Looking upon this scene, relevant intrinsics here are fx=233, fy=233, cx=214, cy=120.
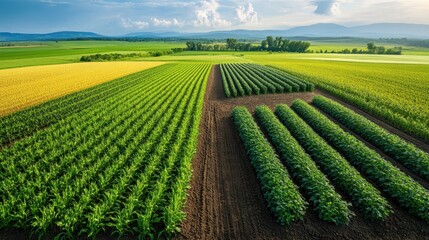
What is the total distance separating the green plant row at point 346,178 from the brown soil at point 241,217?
39cm

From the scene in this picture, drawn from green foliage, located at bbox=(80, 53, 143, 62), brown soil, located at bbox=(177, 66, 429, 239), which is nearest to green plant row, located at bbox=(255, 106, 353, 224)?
brown soil, located at bbox=(177, 66, 429, 239)

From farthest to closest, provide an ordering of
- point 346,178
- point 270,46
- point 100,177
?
point 270,46 → point 346,178 → point 100,177

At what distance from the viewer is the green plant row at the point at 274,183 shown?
8633mm

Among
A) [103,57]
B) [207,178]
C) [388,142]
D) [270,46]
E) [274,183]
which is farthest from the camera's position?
[270,46]

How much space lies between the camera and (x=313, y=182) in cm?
995

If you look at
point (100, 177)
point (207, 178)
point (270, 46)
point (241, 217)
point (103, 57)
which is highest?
point (270, 46)

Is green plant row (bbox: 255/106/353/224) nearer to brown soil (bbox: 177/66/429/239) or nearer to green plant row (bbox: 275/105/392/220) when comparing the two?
brown soil (bbox: 177/66/429/239)

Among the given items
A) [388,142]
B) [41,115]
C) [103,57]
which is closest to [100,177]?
[41,115]

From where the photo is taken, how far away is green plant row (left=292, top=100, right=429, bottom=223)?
8.98 meters

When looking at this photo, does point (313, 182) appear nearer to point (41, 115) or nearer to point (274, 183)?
point (274, 183)

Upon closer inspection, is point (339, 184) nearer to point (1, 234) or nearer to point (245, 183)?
point (245, 183)

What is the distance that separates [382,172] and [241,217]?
7.04 m

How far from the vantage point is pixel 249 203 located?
384 inches

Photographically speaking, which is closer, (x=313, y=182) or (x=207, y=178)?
(x=313, y=182)
